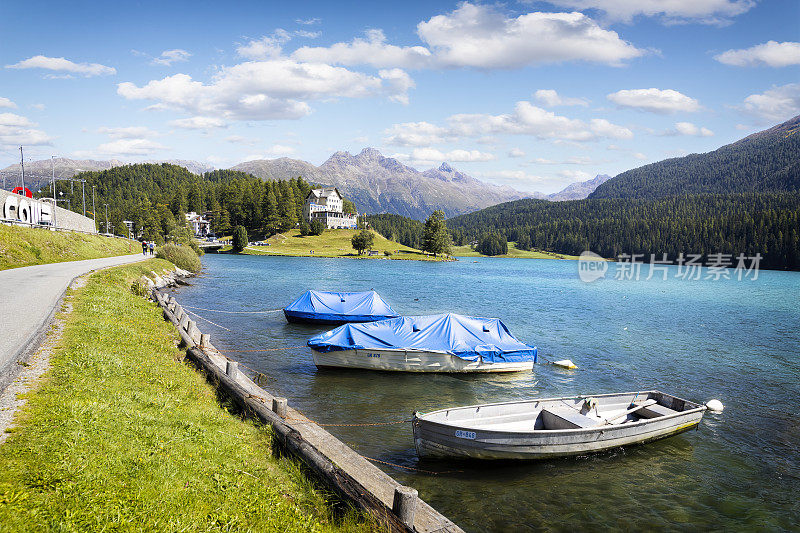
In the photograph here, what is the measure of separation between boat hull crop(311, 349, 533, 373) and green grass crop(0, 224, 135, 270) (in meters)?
35.9

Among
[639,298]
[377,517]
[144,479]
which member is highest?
[144,479]

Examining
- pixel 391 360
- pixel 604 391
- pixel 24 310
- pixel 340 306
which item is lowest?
pixel 604 391

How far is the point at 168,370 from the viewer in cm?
1830

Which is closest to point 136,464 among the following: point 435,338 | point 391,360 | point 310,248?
point 391,360

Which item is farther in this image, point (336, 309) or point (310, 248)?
point (310, 248)

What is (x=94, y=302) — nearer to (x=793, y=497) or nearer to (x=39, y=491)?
(x=39, y=491)

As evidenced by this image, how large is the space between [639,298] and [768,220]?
16395cm

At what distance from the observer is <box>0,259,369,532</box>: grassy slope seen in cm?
805

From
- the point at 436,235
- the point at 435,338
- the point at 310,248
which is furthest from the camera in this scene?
the point at 436,235

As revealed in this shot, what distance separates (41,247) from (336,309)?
39221 mm

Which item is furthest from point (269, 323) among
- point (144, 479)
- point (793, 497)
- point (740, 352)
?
point (740, 352)

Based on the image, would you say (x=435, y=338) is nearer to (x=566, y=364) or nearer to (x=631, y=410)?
(x=566, y=364)

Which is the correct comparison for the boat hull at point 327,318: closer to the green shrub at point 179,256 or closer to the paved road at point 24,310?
the paved road at point 24,310

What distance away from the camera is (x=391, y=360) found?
94.9ft
